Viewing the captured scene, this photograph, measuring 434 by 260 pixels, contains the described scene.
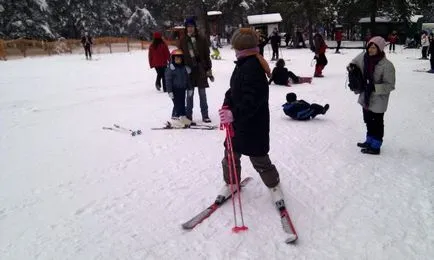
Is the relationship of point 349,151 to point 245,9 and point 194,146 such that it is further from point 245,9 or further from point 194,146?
point 245,9

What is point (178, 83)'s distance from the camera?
688 centimetres

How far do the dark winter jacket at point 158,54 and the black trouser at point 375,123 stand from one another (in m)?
6.82

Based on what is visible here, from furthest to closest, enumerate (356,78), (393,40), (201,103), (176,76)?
(393,40), (201,103), (176,76), (356,78)

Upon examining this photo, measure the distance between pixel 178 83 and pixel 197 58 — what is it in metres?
0.65

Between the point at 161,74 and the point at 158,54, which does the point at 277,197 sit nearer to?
the point at 158,54

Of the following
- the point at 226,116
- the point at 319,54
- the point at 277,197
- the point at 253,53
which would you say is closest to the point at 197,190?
the point at 277,197

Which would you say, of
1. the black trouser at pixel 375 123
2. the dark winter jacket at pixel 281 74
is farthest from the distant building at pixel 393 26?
the black trouser at pixel 375 123

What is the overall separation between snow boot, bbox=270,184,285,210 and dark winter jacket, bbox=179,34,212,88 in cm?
376

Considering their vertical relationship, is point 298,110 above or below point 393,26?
below

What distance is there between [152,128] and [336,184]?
12.9 ft

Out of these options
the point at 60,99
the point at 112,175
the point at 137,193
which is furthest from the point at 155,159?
the point at 60,99

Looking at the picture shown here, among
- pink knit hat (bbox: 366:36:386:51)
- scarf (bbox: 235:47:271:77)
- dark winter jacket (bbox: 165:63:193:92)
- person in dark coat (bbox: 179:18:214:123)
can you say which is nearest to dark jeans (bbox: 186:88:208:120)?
person in dark coat (bbox: 179:18:214:123)

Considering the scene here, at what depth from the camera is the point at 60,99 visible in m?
10.8

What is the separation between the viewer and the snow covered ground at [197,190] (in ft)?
10.6
